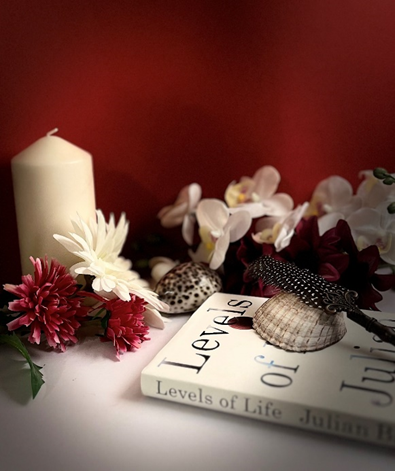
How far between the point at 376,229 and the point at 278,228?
149 millimetres

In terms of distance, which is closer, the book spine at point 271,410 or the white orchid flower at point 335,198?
the book spine at point 271,410

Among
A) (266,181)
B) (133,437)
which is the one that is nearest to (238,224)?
(266,181)

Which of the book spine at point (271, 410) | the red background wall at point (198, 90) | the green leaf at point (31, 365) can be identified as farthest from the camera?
the red background wall at point (198, 90)

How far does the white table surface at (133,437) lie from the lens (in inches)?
18.3

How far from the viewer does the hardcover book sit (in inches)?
18.6

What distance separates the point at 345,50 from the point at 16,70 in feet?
1.70

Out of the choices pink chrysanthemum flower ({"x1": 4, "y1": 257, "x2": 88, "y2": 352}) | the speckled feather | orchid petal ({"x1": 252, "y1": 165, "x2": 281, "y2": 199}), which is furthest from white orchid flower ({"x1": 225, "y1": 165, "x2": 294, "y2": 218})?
pink chrysanthemum flower ({"x1": 4, "y1": 257, "x2": 88, "y2": 352})

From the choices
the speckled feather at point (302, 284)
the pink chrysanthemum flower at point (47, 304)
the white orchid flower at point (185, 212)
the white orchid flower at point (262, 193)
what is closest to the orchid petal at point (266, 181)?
the white orchid flower at point (262, 193)

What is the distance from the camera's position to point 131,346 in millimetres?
661

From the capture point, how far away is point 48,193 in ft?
2.37

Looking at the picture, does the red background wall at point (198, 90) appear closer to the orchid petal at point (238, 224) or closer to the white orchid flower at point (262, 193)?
the white orchid flower at point (262, 193)

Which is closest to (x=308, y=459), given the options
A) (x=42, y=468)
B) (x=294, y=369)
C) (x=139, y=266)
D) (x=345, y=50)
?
(x=294, y=369)

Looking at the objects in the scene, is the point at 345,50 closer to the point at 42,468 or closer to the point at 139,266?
Result: the point at 139,266

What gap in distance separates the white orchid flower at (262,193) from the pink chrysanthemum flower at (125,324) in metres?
0.30
